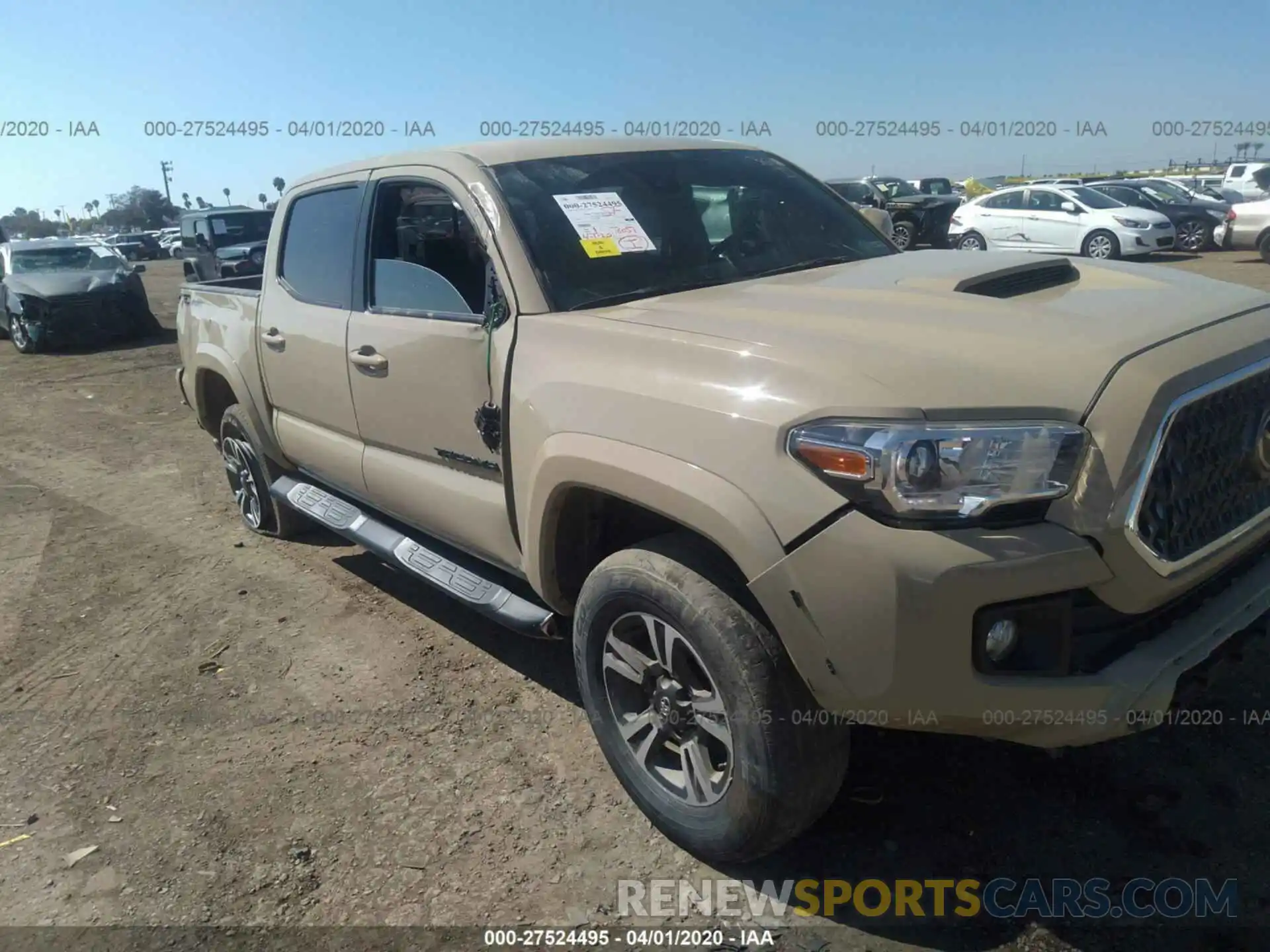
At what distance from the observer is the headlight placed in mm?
2020

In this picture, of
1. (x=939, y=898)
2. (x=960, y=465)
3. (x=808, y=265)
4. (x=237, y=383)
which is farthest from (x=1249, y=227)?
(x=960, y=465)

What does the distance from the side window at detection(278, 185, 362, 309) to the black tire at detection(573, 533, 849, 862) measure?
1.94 m

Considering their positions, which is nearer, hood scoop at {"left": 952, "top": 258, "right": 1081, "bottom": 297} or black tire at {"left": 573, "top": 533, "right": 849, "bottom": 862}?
black tire at {"left": 573, "top": 533, "right": 849, "bottom": 862}

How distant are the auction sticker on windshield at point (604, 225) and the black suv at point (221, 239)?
52.3ft

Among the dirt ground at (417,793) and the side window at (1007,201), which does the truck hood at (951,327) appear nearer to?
the dirt ground at (417,793)

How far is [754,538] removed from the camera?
7.03 feet

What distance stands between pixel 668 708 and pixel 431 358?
4.70 feet

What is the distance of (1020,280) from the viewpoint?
9.53ft

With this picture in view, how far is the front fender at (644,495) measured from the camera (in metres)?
2.16

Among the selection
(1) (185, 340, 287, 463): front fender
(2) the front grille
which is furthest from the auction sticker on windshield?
(1) (185, 340, 287, 463): front fender

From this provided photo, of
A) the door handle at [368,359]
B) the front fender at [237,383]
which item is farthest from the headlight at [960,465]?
the front fender at [237,383]

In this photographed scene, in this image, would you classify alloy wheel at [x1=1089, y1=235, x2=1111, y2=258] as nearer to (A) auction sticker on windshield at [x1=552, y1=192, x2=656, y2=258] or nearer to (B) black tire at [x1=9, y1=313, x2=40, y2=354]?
(A) auction sticker on windshield at [x1=552, y1=192, x2=656, y2=258]

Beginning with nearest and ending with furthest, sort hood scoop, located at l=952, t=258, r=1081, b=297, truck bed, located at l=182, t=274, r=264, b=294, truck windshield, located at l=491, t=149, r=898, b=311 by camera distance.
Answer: hood scoop, located at l=952, t=258, r=1081, b=297 → truck windshield, located at l=491, t=149, r=898, b=311 → truck bed, located at l=182, t=274, r=264, b=294

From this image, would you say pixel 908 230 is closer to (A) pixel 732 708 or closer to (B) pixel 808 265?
(B) pixel 808 265
